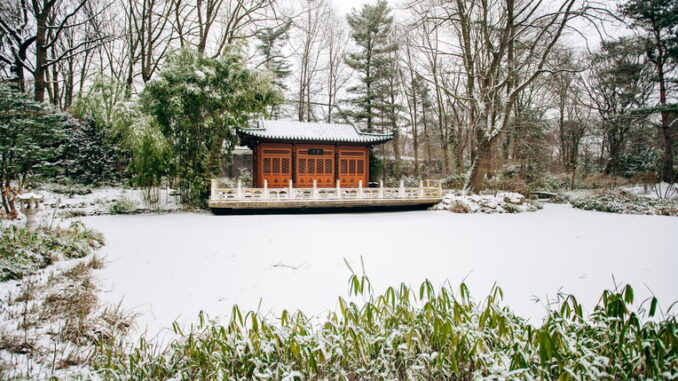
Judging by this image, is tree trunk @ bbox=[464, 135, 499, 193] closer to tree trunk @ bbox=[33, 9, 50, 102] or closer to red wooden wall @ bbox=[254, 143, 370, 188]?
red wooden wall @ bbox=[254, 143, 370, 188]

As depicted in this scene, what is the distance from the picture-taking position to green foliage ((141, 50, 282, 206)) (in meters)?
11.0

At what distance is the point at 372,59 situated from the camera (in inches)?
808

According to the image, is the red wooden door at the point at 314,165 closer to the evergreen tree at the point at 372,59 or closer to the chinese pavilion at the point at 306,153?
the chinese pavilion at the point at 306,153

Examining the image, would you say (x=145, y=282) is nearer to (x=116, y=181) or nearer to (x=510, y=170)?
(x=116, y=181)

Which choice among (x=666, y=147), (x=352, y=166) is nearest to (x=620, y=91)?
(x=666, y=147)

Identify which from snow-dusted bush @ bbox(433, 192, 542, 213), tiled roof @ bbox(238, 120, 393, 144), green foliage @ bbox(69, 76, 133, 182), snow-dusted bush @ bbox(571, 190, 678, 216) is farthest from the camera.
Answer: green foliage @ bbox(69, 76, 133, 182)

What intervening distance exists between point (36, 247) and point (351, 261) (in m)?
4.86

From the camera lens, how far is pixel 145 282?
388 cm

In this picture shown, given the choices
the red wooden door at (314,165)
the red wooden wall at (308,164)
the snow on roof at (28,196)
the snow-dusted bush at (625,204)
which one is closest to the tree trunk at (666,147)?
the snow-dusted bush at (625,204)

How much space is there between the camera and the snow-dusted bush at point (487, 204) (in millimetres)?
11398

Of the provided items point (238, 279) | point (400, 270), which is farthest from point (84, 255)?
point (400, 270)

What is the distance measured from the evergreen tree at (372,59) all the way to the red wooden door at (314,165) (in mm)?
7567

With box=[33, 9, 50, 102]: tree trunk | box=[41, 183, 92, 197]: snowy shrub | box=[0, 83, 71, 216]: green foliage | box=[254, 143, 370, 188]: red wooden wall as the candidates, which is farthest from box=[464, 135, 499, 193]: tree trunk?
box=[41, 183, 92, 197]: snowy shrub

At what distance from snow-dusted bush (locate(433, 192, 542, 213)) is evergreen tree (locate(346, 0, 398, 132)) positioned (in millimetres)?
10549
